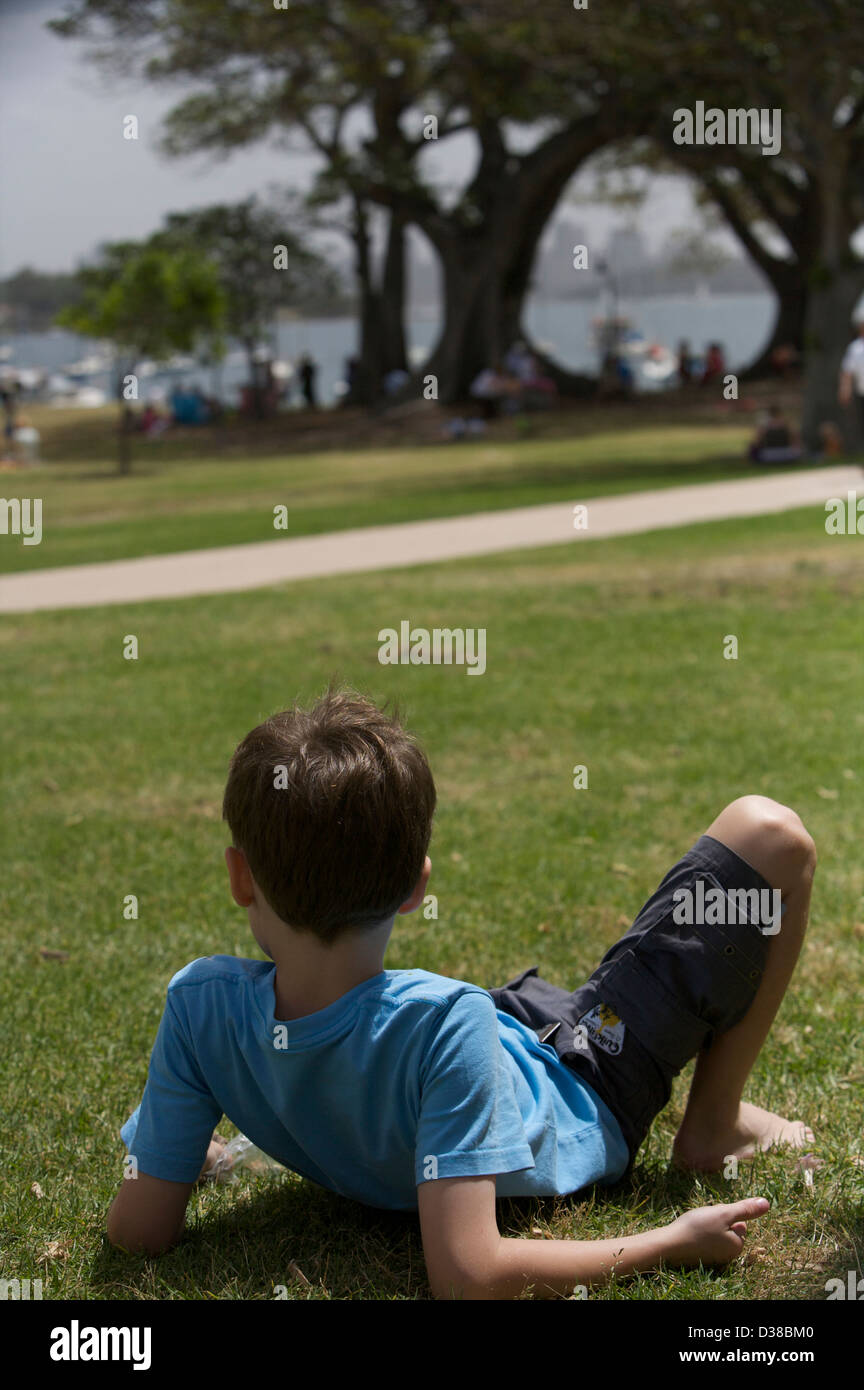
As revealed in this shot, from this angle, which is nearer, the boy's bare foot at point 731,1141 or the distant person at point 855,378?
the boy's bare foot at point 731,1141

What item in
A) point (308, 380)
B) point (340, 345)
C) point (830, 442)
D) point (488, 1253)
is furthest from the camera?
point (340, 345)

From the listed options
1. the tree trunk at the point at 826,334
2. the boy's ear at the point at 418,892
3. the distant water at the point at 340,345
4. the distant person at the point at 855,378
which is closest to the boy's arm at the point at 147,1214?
the boy's ear at the point at 418,892

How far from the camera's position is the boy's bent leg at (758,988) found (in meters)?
2.63

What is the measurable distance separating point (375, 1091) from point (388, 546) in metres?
11.8

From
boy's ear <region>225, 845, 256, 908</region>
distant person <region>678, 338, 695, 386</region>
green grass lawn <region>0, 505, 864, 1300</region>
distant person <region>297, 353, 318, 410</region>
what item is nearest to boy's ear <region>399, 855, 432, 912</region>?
boy's ear <region>225, 845, 256, 908</region>

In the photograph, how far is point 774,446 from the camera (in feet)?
69.4

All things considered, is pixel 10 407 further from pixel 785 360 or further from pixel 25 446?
pixel 785 360

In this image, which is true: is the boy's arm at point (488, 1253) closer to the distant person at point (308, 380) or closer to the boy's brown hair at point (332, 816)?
the boy's brown hair at point (332, 816)

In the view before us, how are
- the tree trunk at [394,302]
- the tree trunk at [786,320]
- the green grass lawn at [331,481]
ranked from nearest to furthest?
the green grass lawn at [331,481] < the tree trunk at [394,302] < the tree trunk at [786,320]

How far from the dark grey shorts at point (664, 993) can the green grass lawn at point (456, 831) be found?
0.27 metres

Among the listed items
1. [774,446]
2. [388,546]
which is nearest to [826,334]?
[774,446]

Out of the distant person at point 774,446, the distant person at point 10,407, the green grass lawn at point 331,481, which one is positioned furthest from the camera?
the distant person at point 10,407
